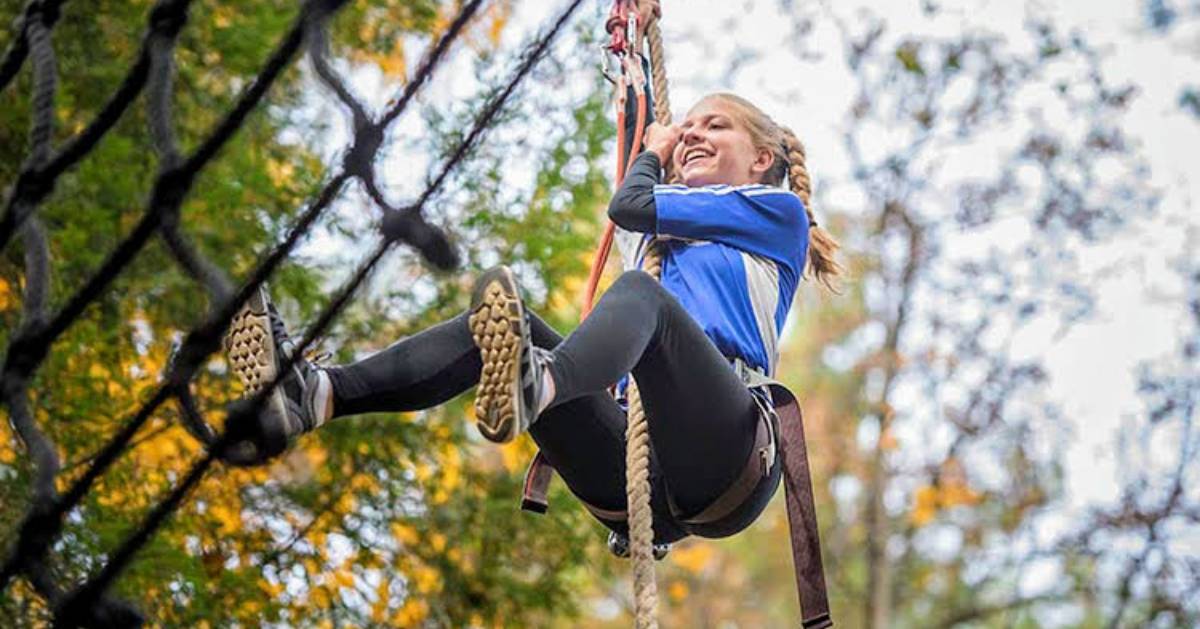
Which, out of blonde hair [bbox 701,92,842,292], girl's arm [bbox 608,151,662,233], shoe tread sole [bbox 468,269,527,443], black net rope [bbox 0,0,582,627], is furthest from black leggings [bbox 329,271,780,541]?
black net rope [bbox 0,0,582,627]

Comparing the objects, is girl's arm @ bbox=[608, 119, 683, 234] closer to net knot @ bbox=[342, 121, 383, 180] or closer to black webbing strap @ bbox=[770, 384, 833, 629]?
black webbing strap @ bbox=[770, 384, 833, 629]

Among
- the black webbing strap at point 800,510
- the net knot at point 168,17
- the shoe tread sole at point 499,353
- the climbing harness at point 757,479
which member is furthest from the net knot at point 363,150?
the black webbing strap at point 800,510

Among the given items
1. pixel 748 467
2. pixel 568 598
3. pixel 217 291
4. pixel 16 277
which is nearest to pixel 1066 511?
pixel 568 598

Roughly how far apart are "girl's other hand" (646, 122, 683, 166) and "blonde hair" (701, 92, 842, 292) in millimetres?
151

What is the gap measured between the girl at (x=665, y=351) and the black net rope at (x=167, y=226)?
1.96 feet

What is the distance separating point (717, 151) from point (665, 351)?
72 centimetres

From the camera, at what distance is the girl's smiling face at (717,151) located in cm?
334

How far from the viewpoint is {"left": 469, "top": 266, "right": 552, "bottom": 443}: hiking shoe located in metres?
2.42

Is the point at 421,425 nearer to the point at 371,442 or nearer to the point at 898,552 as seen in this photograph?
the point at 371,442

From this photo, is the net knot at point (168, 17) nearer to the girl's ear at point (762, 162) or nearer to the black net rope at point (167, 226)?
the black net rope at point (167, 226)

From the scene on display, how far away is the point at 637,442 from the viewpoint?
283 cm

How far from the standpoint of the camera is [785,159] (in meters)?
3.44

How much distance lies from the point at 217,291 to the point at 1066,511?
8.28m

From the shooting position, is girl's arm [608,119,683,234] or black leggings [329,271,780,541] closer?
black leggings [329,271,780,541]
